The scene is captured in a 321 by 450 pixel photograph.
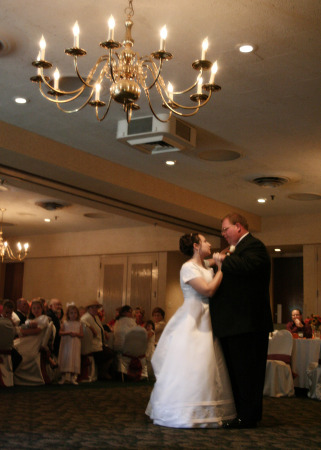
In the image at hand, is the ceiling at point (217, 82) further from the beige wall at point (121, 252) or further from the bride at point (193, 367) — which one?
the beige wall at point (121, 252)

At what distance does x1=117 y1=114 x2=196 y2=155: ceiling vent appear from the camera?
661 centimetres

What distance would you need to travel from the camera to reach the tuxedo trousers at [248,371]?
4.08 meters

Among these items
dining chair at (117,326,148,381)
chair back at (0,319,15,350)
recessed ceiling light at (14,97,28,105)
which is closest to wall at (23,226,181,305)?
dining chair at (117,326,148,381)

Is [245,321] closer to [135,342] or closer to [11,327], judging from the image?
[11,327]

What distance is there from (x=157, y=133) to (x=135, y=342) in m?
3.50

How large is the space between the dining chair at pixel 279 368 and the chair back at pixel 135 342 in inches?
76.7

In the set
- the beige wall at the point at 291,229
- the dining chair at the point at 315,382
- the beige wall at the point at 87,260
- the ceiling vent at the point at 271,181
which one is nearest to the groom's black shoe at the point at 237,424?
the dining chair at the point at 315,382

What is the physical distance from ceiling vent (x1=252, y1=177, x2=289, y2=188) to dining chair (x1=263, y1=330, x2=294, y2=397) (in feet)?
8.22

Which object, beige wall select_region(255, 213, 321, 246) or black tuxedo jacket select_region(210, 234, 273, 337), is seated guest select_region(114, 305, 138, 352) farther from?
black tuxedo jacket select_region(210, 234, 273, 337)

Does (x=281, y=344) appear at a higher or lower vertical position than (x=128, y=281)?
lower

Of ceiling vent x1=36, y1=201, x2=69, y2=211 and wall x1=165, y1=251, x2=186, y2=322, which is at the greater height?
ceiling vent x1=36, y1=201, x2=69, y2=211

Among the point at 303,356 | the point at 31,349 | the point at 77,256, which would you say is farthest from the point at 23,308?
the point at 77,256

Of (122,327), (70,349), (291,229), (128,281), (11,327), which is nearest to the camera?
(11,327)

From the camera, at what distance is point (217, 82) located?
5590mm
